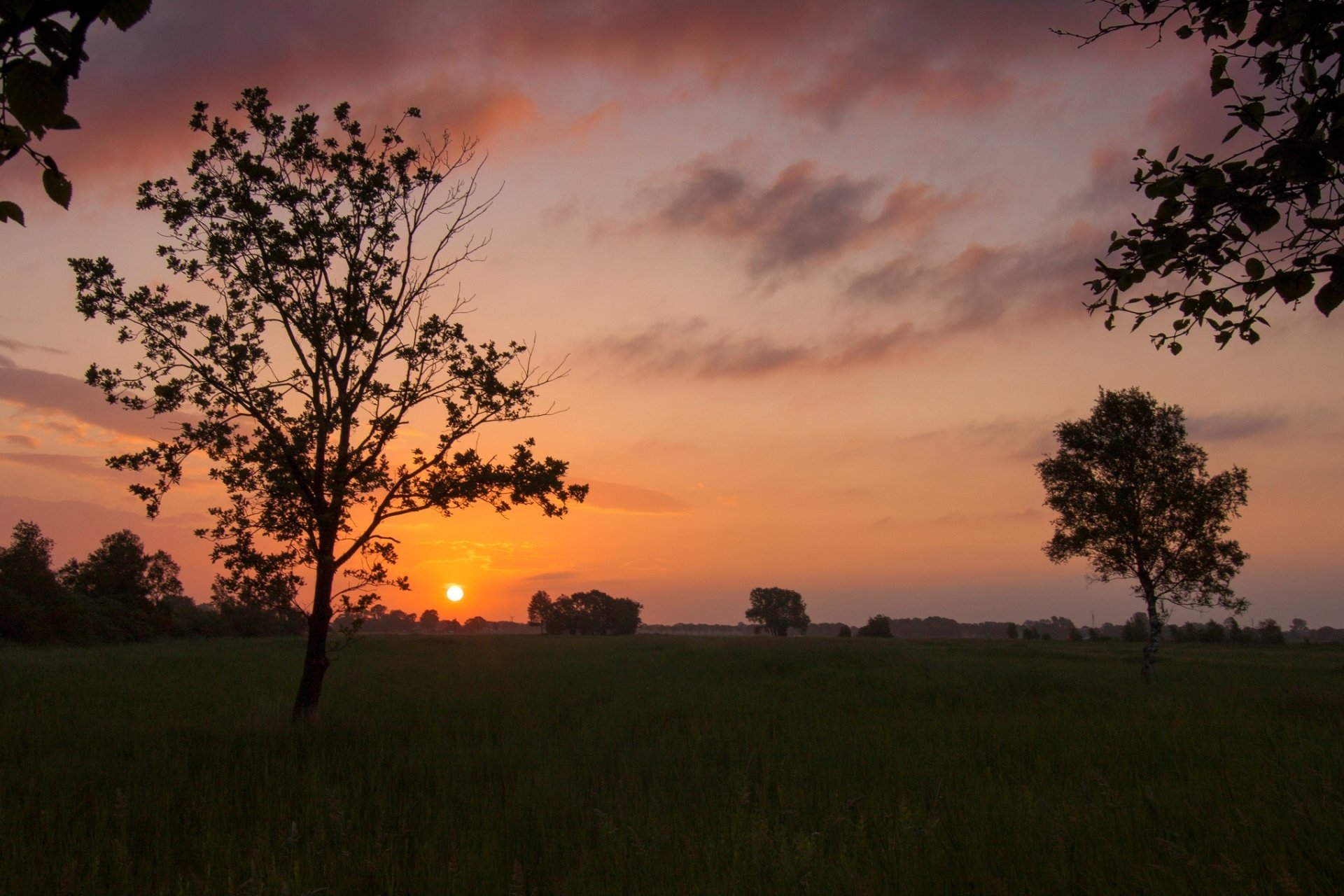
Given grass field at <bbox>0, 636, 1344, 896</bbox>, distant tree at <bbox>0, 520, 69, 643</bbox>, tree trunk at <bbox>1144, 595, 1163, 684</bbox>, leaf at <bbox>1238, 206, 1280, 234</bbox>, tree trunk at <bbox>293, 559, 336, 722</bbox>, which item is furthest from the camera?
distant tree at <bbox>0, 520, 69, 643</bbox>

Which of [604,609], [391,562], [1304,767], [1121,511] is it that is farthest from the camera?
[604,609]

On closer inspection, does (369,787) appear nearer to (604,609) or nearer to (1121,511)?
(1121,511)

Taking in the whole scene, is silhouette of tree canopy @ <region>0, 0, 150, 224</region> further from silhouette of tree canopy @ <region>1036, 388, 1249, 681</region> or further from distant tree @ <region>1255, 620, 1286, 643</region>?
distant tree @ <region>1255, 620, 1286, 643</region>

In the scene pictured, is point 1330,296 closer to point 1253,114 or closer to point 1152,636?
point 1253,114

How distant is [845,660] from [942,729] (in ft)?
58.8

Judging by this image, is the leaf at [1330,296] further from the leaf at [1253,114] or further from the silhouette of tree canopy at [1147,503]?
the silhouette of tree canopy at [1147,503]

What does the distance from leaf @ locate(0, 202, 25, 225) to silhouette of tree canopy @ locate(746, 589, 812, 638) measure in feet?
515

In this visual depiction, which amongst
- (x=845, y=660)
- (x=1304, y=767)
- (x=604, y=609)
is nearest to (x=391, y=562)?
(x=1304, y=767)

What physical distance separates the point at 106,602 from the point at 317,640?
72114 millimetres

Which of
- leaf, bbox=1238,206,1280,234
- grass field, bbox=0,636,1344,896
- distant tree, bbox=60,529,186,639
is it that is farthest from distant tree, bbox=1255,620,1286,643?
distant tree, bbox=60,529,186,639

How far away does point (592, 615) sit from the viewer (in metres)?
152

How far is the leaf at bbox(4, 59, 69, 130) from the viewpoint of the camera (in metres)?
1.94

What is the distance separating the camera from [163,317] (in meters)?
12.9

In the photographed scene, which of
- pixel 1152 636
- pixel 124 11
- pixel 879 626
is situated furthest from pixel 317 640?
pixel 879 626
